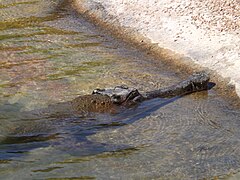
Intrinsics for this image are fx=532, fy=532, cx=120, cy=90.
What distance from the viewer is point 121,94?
23.4 ft

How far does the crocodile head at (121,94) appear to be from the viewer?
7.09 metres

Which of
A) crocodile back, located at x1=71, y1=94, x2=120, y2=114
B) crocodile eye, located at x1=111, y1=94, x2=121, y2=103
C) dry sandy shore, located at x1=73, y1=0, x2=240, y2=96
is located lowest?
crocodile back, located at x1=71, y1=94, x2=120, y2=114

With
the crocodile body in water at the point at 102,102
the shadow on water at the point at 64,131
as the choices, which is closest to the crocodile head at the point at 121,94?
the crocodile body in water at the point at 102,102

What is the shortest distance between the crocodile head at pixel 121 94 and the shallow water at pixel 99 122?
142mm

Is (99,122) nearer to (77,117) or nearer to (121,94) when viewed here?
(77,117)

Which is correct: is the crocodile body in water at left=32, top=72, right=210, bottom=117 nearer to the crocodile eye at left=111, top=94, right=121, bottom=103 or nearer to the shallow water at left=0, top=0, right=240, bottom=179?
the crocodile eye at left=111, top=94, right=121, bottom=103

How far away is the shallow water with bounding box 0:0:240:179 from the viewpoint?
5.66 m

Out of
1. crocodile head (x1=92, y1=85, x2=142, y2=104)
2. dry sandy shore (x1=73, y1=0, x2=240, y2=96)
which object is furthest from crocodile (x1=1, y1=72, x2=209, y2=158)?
dry sandy shore (x1=73, y1=0, x2=240, y2=96)

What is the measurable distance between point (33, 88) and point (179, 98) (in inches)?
84.4

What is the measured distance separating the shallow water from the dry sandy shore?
0.60 meters

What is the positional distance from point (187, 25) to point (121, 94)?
3584 mm

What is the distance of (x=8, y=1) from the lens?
492 inches

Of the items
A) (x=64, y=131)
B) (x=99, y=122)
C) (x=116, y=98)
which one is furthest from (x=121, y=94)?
(x=64, y=131)

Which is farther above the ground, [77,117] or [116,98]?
[116,98]
